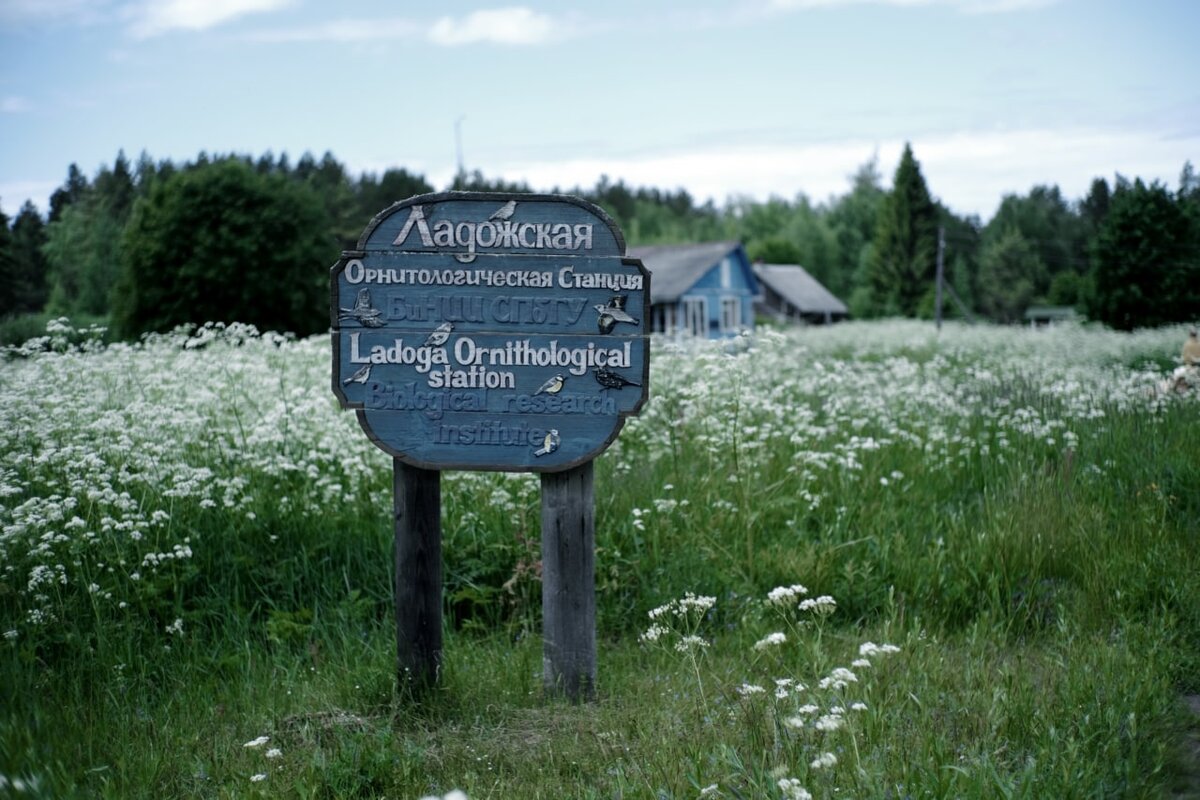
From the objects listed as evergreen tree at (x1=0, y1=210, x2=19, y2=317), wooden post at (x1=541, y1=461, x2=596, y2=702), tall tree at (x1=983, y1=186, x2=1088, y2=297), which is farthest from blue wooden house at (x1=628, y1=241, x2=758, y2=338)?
wooden post at (x1=541, y1=461, x2=596, y2=702)

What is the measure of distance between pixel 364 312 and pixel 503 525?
2037 millimetres

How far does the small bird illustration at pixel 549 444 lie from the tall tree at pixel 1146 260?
80.7 feet

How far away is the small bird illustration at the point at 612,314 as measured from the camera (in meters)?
4.36

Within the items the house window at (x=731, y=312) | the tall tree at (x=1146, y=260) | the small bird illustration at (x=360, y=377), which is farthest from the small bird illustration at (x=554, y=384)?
the house window at (x=731, y=312)

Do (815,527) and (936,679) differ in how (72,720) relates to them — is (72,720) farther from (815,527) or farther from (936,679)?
(815,527)

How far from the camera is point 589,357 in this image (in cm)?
438

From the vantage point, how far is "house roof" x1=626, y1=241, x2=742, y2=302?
49.0 metres

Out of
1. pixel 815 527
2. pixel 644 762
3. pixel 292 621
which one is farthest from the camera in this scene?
pixel 815 527

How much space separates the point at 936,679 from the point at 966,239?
83.2 meters

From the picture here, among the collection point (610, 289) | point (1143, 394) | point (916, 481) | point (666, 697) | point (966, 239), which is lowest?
point (666, 697)

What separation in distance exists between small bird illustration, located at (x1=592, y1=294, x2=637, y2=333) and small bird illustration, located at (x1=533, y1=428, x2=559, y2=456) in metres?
0.51

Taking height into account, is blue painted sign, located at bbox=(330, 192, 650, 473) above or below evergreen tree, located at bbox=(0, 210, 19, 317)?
below

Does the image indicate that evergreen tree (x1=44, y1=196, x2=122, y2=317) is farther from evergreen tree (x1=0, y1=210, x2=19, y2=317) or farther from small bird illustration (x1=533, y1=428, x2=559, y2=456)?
small bird illustration (x1=533, y1=428, x2=559, y2=456)

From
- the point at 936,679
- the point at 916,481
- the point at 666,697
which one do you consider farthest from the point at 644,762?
the point at 916,481
